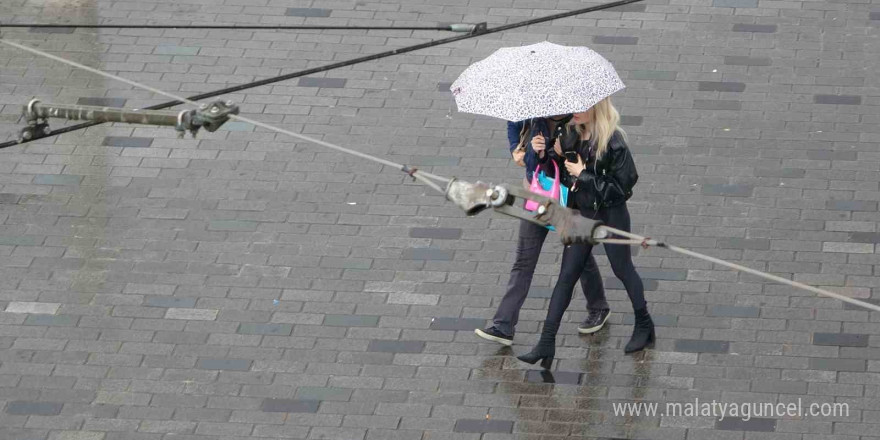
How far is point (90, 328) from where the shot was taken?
30.6 ft

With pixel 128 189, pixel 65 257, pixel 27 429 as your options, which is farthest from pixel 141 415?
pixel 128 189

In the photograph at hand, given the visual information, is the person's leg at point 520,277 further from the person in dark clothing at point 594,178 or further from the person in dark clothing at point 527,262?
the person in dark clothing at point 594,178

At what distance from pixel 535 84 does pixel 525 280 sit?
4.66ft

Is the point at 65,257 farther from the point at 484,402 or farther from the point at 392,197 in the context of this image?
the point at 484,402

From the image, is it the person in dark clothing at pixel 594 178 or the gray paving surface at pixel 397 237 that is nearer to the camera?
the person in dark clothing at pixel 594 178

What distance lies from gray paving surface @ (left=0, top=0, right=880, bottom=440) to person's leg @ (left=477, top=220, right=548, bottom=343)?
8.2 inches

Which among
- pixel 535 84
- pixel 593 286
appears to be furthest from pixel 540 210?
pixel 593 286

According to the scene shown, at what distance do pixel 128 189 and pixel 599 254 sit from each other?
3.68m

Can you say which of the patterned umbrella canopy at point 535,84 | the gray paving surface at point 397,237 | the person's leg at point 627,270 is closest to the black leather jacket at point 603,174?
the person's leg at point 627,270

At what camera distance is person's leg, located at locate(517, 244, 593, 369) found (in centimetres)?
843

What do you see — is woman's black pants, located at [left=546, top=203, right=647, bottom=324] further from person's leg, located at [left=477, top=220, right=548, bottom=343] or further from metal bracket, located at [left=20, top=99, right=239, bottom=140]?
metal bracket, located at [left=20, top=99, right=239, bottom=140]

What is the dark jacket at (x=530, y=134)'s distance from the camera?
327 inches

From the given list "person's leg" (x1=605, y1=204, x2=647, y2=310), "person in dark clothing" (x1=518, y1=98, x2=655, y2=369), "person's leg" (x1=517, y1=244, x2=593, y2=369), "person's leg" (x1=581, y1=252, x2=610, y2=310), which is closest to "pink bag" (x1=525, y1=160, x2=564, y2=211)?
"person in dark clothing" (x1=518, y1=98, x2=655, y2=369)

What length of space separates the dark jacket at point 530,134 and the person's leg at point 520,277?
1.13 ft
